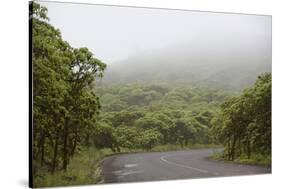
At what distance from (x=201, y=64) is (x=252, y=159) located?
5.38 feet

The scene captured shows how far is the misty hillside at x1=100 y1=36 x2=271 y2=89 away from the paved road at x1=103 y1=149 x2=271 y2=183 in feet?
3.41

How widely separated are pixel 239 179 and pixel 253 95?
50.1 inches

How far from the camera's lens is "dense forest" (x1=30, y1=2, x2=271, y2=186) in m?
7.44

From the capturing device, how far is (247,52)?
28.8 ft

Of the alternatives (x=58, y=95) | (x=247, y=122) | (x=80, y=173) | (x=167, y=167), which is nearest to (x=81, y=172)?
(x=80, y=173)

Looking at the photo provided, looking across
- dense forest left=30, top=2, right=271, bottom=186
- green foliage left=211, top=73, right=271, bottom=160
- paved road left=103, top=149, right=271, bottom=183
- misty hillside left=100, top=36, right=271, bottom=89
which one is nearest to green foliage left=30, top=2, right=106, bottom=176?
dense forest left=30, top=2, right=271, bottom=186

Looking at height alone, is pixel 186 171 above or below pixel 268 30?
below

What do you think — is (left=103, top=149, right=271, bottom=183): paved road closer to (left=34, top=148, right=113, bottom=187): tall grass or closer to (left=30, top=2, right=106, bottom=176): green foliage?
(left=34, top=148, right=113, bottom=187): tall grass

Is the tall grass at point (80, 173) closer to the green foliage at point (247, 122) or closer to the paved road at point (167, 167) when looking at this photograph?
the paved road at point (167, 167)

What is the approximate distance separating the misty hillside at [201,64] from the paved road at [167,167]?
1.04 metres

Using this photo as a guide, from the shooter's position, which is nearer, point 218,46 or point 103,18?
point 103,18
